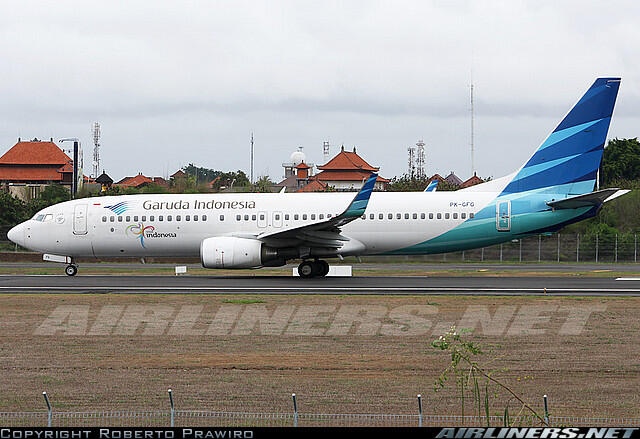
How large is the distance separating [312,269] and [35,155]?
98028 mm

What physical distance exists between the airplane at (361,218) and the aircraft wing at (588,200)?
0.04 meters

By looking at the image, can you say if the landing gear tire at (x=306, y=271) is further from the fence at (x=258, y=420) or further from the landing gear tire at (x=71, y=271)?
the fence at (x=258, y=420)

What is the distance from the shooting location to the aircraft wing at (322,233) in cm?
2920

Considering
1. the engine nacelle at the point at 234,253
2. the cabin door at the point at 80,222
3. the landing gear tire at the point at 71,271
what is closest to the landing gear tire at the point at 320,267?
the engine nacelle at the point at 234,253

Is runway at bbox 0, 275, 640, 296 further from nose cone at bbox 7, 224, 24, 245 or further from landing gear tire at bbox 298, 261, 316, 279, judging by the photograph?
nose cone at bbox 7, 224, 24, 245

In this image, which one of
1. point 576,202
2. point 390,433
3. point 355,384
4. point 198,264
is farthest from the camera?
point 198,264

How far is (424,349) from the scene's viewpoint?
52.3ft

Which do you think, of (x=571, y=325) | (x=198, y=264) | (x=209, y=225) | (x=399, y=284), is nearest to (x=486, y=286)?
(x=399, y=284)

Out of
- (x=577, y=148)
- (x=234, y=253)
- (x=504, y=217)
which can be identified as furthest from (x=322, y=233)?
(x=577, y=148)

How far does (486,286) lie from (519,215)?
15.8 ft

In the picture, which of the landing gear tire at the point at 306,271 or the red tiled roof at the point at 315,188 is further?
the red tiled roof at the point at 315,188

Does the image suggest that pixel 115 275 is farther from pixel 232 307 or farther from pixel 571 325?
pixel 571 325

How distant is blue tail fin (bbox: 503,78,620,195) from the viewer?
3148 cm

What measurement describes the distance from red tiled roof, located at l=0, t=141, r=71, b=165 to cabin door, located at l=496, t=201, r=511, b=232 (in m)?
97.6
